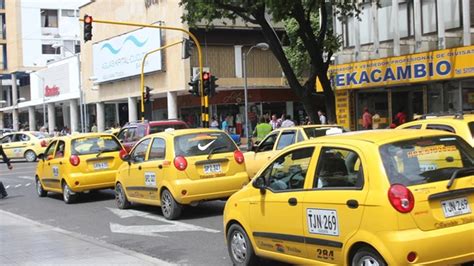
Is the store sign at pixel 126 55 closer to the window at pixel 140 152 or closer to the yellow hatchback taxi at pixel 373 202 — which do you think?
the window at pixel 140 152

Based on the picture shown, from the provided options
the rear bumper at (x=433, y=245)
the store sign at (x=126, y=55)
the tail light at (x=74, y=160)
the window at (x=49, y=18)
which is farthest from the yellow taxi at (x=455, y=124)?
the window at (x=49, y=18)

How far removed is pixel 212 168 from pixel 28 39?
7235cm

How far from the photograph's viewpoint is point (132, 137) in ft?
67.5

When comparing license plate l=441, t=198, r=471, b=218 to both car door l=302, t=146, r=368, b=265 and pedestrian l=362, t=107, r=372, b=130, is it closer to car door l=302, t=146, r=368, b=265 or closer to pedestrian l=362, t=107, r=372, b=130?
car door l=302, t=146, r=368, b=265

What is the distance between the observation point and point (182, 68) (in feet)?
129

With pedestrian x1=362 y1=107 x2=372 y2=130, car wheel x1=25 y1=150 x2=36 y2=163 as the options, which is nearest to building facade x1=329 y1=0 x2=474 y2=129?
pedestrian x1=362 y1=107 x2=372 y2=130

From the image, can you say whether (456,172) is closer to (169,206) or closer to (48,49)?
(169,206)

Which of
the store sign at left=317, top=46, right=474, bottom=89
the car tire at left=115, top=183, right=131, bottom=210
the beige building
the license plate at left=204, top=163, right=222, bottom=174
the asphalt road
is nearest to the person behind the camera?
the asphalt road

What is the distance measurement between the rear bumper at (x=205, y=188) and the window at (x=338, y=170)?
5077 mm

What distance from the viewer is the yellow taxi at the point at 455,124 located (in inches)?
388

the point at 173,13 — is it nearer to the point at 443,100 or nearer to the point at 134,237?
the point at 443,100

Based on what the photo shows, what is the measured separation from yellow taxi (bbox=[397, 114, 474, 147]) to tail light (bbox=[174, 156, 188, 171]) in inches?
149

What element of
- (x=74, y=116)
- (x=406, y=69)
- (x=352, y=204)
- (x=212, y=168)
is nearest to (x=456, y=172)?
(x=352, y=204)

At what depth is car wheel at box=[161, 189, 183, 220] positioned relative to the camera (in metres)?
11.0
